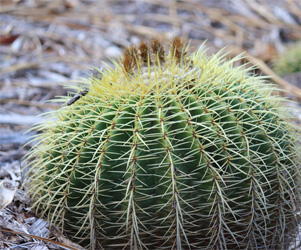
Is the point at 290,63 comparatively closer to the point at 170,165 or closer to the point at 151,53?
the point at 151,53

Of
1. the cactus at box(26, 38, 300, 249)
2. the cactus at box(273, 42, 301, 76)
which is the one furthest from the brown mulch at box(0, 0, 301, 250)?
the cactus at box(26, 38, 300, 249)

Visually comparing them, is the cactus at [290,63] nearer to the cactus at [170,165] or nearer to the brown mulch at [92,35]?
the brown mulch at [92,35]

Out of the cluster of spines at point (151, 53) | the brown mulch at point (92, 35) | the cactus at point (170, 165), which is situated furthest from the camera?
the brown mulch at point (92, 35)

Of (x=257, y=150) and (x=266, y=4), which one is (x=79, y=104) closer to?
(x=257, y=150)

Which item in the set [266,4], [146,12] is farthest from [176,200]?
[266,4]

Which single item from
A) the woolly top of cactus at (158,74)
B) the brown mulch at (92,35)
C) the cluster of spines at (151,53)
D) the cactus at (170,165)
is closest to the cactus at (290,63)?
the brown mulch at (92,35)

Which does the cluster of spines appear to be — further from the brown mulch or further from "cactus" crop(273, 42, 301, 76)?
"cactus" crop(273, 42, 301, 76)

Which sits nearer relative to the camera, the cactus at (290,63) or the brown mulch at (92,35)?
the brown mulch at (92,35)
